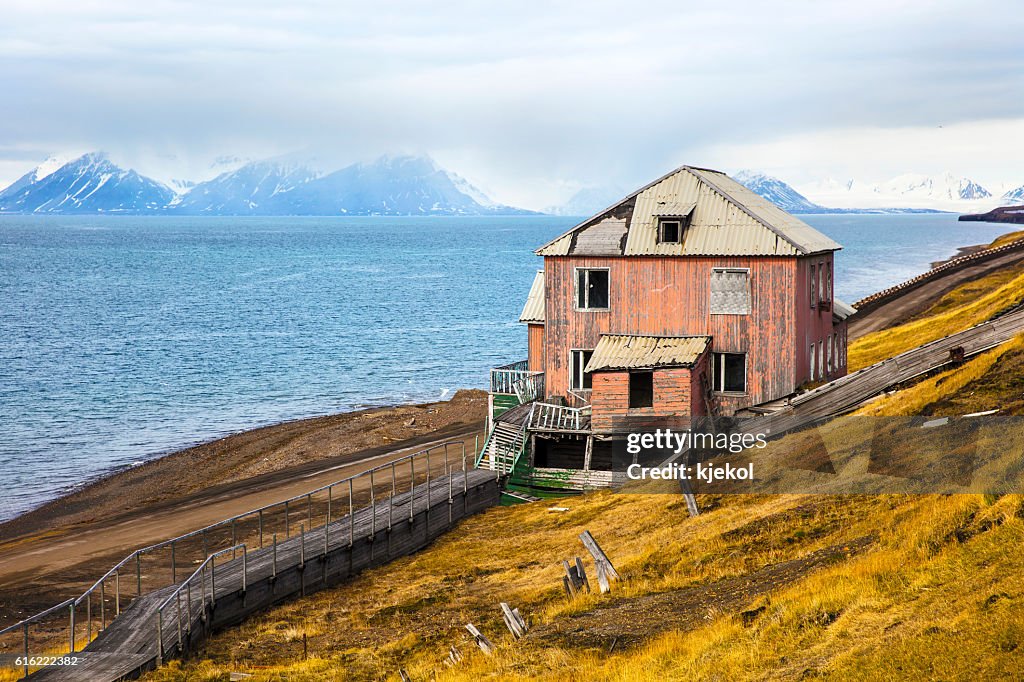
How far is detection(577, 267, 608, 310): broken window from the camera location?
41.6m

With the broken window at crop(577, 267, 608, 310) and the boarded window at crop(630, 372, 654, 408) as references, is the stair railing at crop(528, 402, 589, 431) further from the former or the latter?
the broken window at crop(577, 267, 608, 310)

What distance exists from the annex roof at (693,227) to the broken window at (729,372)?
3.82 meters

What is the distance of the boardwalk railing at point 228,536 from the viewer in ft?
95.9

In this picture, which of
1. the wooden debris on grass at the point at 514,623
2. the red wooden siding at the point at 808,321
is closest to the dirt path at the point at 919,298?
the red wooden siding at the point at 808,321

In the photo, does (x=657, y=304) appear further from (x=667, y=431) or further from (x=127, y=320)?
(x=127, y=320)

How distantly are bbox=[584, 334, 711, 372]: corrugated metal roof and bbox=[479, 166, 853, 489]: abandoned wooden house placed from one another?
5cm

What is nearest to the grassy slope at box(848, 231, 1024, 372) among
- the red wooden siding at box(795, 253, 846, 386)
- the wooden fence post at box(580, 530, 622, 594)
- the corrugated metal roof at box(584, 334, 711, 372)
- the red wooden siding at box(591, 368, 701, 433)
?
the red wooden siding at box(795, 253, 846, 386)

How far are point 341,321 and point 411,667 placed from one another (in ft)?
345

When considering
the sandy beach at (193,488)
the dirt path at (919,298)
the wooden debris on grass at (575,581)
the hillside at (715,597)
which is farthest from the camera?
the dirt path at (919,298)

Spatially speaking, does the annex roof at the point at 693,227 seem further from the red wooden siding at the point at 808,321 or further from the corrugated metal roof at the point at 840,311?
the corrugated metal roof at the point at 840,311

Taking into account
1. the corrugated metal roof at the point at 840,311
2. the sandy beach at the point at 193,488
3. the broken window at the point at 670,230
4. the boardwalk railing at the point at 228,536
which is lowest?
the sandy beach at the point at 193,488

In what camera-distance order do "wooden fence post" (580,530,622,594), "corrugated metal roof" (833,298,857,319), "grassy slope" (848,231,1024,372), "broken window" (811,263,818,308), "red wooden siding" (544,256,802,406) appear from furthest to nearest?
1. "grassy slope" (848,231,1024,372)
2. "corrugated metal roof" (833,298,857,319)
3. "broken window" (811,263,818,308)
4. "red wooden siding" (544,256,802,406)
5. "wooden fence post" (580,530,622,594)

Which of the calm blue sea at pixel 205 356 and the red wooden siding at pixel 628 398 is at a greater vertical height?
the red wooden siding at pixel 628 398

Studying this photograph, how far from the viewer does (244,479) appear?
53406 mm
